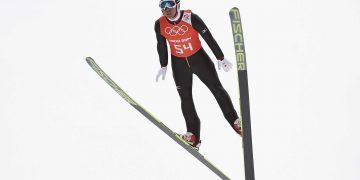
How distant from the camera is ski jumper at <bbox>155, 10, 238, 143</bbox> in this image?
16.8 ft

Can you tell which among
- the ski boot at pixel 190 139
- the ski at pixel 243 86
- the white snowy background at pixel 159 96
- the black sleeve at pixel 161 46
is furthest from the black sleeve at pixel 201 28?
the white snowy background at pixel 159 96

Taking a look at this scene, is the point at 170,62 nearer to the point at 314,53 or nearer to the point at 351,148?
A: the point at 351,148

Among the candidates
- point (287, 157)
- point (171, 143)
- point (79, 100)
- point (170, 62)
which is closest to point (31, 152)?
point (79, 100)

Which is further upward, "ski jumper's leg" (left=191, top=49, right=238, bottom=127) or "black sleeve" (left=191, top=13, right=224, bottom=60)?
"black sleeve" (left=191, top=13, right=224, bottom=60)

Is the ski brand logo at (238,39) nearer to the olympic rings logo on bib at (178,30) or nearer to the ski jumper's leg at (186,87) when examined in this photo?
the olympic rings logo on bib at (178,30)

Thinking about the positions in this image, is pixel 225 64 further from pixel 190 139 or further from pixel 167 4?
pixel 190 139

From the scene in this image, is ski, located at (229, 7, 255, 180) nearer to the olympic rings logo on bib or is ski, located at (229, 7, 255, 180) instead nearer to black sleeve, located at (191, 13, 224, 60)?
black sleeve, located at (191, 13, 224, 60)

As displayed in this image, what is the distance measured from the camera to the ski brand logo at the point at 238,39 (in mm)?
4164

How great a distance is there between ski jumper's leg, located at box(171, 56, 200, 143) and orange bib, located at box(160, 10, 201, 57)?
132mm

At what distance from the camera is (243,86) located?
4.41m

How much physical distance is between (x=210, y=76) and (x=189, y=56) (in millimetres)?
322

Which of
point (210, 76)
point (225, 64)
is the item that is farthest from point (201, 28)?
point (210, 76)

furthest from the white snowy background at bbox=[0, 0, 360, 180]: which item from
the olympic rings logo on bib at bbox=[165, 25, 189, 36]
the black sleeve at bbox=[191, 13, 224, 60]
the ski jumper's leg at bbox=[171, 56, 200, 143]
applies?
the olympic rings logo on bib at bbox=[165, 25, 189, 36]

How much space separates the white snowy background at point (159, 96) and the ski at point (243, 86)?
165cm
